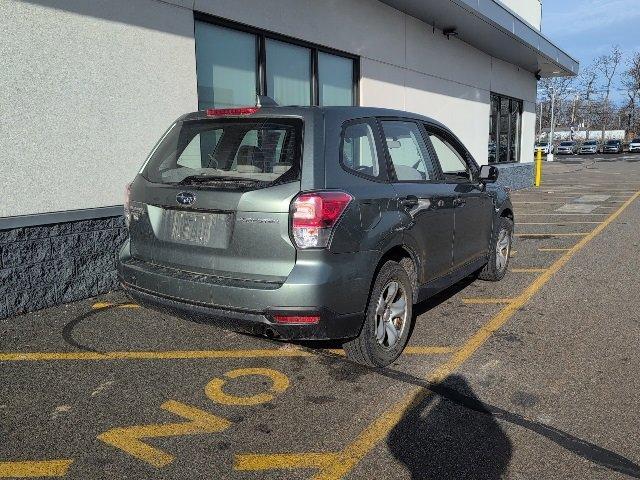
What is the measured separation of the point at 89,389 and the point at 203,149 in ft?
5.71

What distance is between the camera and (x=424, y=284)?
4148 millimetres

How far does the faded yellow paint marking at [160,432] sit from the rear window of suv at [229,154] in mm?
1334

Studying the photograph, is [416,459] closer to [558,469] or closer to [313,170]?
[558,469]

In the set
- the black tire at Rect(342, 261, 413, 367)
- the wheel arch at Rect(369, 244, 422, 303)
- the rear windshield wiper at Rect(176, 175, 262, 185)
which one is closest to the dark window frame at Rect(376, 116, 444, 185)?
the wheel arch at Rect(369, 244, 422, 303)

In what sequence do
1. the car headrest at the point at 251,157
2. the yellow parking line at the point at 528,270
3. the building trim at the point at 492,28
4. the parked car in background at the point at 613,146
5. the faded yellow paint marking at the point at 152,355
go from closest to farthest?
the car headrest at the point at 251,157 < the faded yellow paint marking at the point at 152,355 < the yellow parking line at the point at 528,270 < the building trim at the point at 492,28 < the parked car in background at the point at 613,146

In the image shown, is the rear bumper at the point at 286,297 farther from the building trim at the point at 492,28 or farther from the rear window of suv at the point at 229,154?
the building trim at the point at 492,28

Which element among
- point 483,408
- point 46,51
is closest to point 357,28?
point 46,51

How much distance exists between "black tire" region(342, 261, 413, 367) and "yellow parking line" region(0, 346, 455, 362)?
13.8 inches

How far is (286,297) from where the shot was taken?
304 centimetres

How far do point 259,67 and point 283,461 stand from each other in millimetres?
6338

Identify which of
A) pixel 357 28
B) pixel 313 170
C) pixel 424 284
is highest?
pixel 357 28

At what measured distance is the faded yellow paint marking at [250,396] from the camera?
329 centimetres

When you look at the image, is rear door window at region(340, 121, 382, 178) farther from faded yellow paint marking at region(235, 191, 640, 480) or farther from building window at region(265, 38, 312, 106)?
building window at region(265, 38, 312, 106)

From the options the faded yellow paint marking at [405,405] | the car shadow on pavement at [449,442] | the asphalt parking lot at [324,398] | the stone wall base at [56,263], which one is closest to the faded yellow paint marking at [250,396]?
the asphalt parking lot at [324,398]
